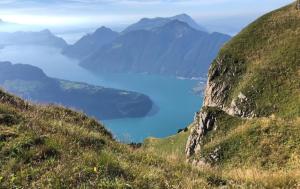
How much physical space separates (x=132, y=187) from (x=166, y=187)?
81 cm

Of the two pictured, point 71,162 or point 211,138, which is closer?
point 71,162

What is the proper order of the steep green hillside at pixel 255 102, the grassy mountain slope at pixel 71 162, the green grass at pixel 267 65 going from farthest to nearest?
1. the green grass at pixel 267 65
2. the steep green hillside at pixel 255 102
3. the grassy mountain slope at pixel 71 162

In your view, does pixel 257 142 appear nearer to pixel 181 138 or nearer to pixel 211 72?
pixel 211 72

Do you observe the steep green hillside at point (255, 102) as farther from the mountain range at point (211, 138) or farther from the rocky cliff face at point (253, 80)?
the mountain range at point (211, 138)

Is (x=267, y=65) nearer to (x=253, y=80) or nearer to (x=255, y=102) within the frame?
(x=253, y=80)

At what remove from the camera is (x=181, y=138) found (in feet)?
306

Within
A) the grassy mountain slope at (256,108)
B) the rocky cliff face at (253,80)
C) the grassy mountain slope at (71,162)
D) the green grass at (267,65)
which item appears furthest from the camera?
the green grass at (267,65)

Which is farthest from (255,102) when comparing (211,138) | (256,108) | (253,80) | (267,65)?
(211,138)

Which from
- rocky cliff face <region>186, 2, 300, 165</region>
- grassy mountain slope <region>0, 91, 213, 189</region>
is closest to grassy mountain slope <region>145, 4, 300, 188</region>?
rocky cliff face <region>186, 2, 300, 165</region>

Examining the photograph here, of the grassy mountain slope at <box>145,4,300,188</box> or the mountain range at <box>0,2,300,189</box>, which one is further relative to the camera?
the grassy mountain slope at <box>145,4,300,188</box>

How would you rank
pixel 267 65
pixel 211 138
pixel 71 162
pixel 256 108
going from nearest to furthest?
pixel 71 162 → pixel 211 138 → pixel 256 108 → pixel 267 65

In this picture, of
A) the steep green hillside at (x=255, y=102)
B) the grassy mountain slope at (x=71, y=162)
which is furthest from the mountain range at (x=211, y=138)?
the steep green hillside at (x=255, y=102)

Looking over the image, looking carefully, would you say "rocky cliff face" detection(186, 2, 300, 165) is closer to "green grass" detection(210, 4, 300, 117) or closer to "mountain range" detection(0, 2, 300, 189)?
"green grass" detection(210, 4, 300, 117)

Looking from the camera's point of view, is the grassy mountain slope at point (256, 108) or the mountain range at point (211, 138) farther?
the grassy mountain slope at point (256, 108)
